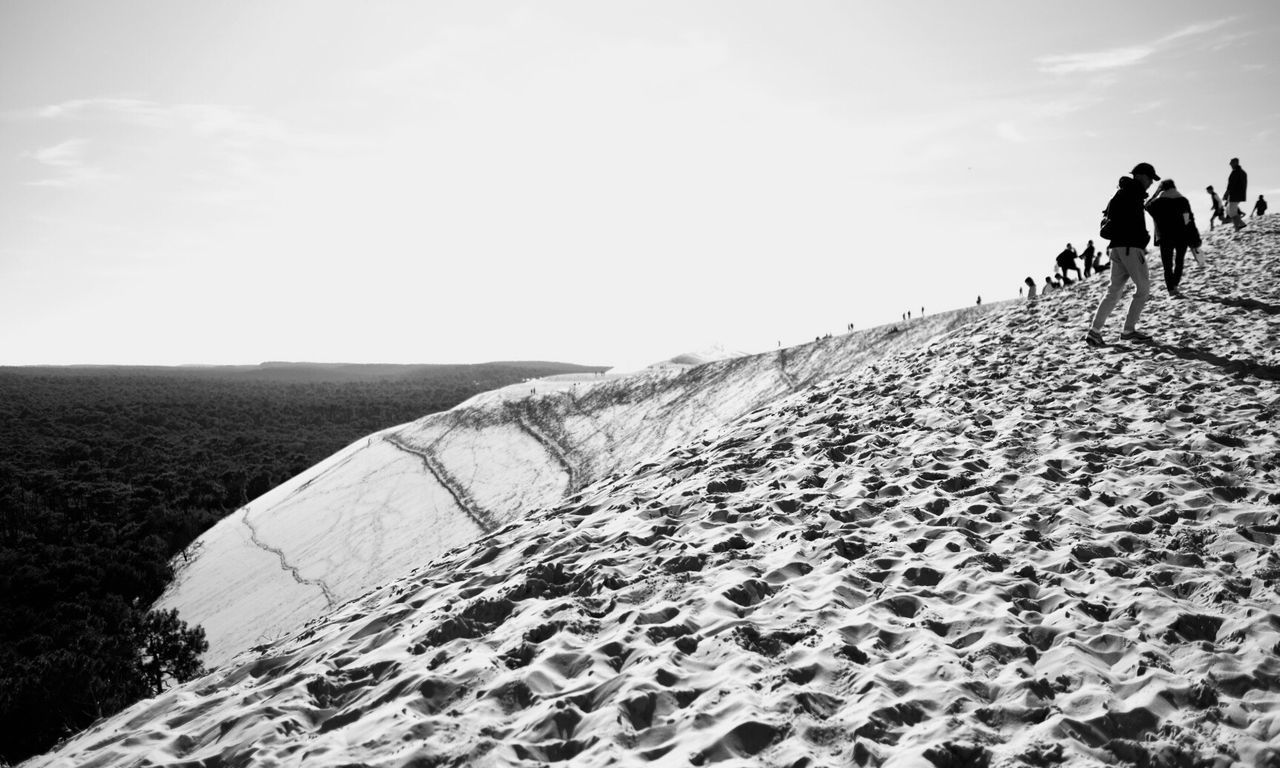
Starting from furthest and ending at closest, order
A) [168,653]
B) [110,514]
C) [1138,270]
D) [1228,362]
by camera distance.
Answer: [110,514] → [168,653] → [1138,270] → [1228,362]

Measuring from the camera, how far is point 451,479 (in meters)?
29.2

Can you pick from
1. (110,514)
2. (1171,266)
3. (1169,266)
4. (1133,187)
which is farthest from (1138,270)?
(110,514)

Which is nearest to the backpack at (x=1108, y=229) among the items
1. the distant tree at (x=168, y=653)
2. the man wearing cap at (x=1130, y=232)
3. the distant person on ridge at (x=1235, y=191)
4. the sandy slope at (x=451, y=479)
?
the man wearing cap at (x=1130, y=232)

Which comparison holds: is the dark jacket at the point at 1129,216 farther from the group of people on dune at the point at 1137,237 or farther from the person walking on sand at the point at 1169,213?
the person walking on sand at the point at 1169,213

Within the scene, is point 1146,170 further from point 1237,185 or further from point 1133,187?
point 1237,185

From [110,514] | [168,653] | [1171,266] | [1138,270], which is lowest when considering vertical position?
[168,653]

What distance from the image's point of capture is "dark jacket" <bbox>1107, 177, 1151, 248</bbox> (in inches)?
506

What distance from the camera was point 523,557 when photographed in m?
7.45

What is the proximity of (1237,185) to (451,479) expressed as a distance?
103ft

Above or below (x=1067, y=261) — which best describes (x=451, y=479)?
below

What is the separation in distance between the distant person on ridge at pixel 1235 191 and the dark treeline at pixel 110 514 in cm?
3490

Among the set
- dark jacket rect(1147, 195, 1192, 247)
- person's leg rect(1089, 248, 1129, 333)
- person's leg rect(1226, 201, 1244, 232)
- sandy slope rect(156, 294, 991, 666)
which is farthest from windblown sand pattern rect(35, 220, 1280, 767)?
person's leg rect(1226, 201, 1244, 232)

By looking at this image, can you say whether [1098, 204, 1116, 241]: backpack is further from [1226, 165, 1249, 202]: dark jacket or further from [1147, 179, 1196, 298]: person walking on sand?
[1226, 165, 1249, 202]: dark jacket

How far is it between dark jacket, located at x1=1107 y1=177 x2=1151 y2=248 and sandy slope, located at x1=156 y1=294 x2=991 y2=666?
12137 millimetres
